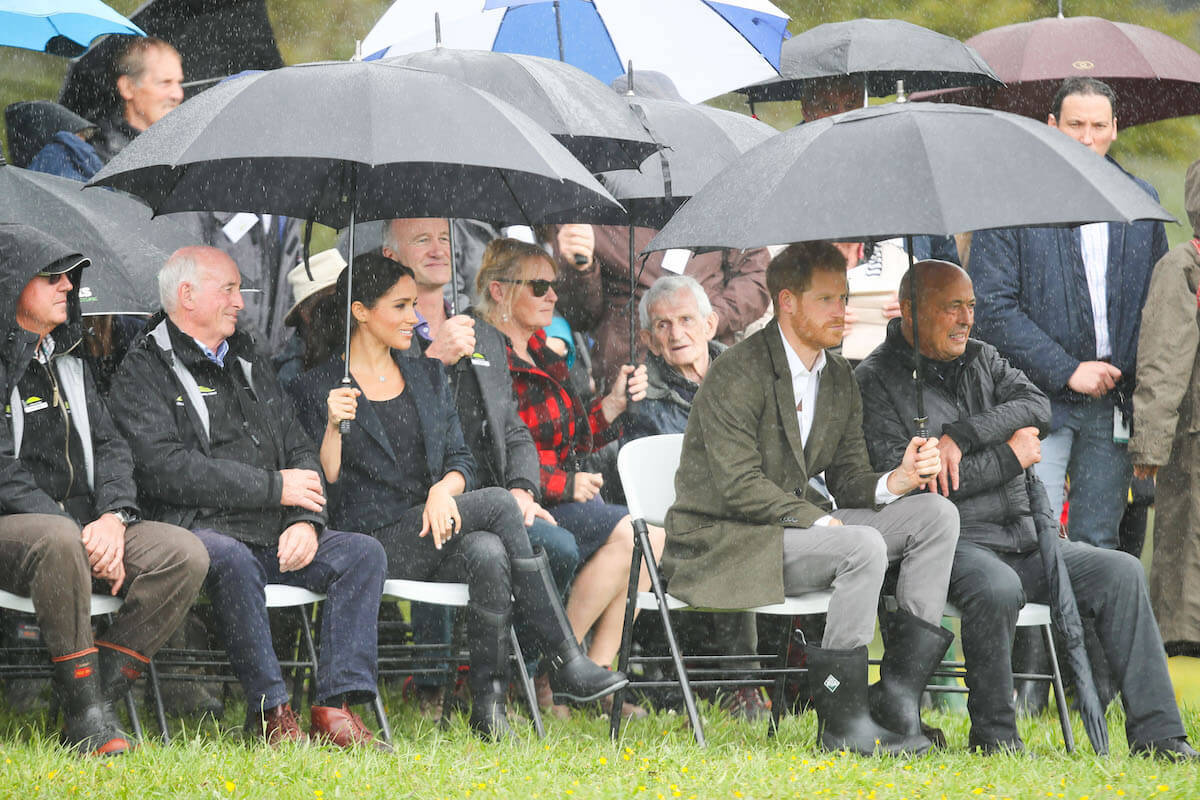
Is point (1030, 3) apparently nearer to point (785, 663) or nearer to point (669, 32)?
point (669, 32)

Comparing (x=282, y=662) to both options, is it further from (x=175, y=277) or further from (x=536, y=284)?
(x=536, y=284)

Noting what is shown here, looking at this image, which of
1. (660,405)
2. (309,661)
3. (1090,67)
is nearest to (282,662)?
(309,661)

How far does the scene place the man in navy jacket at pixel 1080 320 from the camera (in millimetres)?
6969

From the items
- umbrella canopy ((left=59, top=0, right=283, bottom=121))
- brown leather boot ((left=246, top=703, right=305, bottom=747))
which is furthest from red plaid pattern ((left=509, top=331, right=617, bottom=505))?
umbrella canopy ((left=59, top=0, right=283, bottom=121))

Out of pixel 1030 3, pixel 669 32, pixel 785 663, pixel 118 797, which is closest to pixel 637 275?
pixel 669 32

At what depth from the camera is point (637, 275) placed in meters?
7.61

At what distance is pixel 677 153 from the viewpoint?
23.3 feet

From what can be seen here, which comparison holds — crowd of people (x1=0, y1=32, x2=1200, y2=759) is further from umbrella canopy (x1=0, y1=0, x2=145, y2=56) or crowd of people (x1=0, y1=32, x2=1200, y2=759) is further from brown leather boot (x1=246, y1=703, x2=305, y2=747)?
umbrella canopy (x1=0, y1=0, x2=145, y2=56)

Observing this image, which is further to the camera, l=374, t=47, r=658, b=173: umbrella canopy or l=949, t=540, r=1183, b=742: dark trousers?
l=374, t=47, r=658, b=173: umbrella canopy

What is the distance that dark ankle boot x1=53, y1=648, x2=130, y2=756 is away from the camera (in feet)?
17.1

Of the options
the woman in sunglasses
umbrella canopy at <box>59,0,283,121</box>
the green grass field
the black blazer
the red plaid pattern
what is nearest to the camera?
the green grass field

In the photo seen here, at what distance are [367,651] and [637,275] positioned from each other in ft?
8.52

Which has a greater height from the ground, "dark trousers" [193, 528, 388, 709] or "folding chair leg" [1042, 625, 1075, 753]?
"dark trousers" [193, 528, 388, 709]

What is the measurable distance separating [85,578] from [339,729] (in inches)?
37.8
